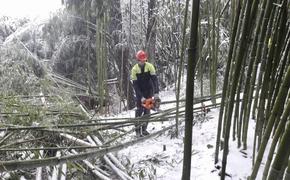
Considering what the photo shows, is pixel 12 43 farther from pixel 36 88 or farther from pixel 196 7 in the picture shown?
pixel 196 7

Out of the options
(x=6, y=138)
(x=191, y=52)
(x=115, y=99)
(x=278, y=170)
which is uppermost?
(x=191, y=52)

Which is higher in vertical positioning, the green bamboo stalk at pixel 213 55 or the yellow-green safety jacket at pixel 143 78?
the green bamboo stalk at pixel 213 55

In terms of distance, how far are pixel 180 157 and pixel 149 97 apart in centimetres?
184

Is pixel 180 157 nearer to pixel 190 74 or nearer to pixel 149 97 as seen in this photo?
pixel 149 97

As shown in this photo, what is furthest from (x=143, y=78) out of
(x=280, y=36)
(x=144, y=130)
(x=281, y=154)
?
(x=281, y=154)

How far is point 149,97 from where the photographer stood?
5781 mm

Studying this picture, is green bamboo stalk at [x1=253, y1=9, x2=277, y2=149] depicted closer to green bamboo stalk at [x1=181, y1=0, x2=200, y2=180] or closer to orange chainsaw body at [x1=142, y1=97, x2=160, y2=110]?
green bamboo stalk at [x1=181, y1=0, x2=200, y2=180]

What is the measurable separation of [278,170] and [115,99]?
25.6 ft

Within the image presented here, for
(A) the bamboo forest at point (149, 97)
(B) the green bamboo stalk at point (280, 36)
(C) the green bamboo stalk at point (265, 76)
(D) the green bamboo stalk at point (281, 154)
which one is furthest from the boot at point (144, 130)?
(D) the green bamboo stalk at point (281, 154)

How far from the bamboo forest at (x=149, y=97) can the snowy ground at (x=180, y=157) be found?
0.01 meters

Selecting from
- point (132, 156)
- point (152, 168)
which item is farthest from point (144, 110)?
point (152, 168)

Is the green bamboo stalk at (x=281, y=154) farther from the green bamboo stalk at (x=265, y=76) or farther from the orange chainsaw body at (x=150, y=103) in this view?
the orange chainsaw body at (x=150, y=103)

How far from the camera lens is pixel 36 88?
7.28 m

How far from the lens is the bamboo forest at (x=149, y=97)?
2256 mm
